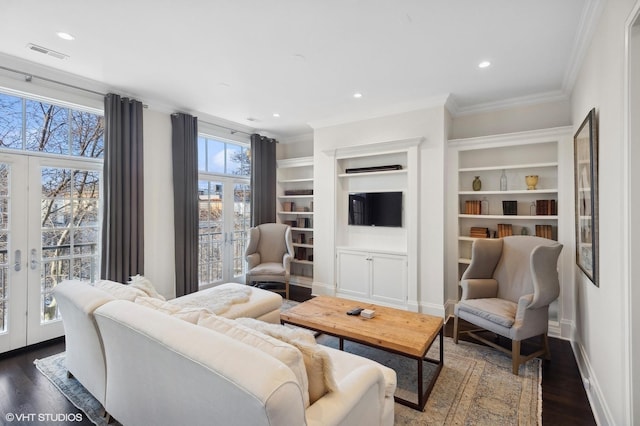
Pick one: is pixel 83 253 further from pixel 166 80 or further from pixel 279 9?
pixel 279 9

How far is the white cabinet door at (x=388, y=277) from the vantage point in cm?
423

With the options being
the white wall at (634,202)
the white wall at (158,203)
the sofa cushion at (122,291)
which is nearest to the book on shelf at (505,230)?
the white wall at (634,202)

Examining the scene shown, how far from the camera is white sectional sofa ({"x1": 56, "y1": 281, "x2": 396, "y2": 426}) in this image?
1.11 metres

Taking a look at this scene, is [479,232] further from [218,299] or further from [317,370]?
[317,370]

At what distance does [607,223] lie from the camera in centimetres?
196

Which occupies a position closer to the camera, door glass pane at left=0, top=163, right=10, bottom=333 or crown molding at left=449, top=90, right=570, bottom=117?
door glass pane at left=0, top=163, right=10, bottom=333

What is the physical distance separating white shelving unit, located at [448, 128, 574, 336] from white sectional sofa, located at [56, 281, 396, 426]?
2.86 metres

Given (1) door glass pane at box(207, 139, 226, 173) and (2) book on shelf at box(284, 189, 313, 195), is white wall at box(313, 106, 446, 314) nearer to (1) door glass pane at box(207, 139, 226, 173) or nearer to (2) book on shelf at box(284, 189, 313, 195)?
(2) book on shelf at box(284, 189, 313, 195)

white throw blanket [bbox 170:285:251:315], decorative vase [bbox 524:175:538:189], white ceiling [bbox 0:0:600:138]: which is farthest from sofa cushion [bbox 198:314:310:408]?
decorative vase [bbox 524:175:538:189]

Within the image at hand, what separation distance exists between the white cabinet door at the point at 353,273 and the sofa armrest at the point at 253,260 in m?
1.42

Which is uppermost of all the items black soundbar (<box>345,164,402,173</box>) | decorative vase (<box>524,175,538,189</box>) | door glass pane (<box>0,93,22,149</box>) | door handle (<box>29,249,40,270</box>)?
door glass pane (<box>0,93,22,149</box>)

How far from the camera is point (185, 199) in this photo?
440 centimetres

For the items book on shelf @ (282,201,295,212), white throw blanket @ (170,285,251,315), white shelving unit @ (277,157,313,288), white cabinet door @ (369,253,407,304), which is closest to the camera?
white throw blanket @ (170,285,251,315)

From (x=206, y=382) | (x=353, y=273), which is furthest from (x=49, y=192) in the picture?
(x=353, y=273)
